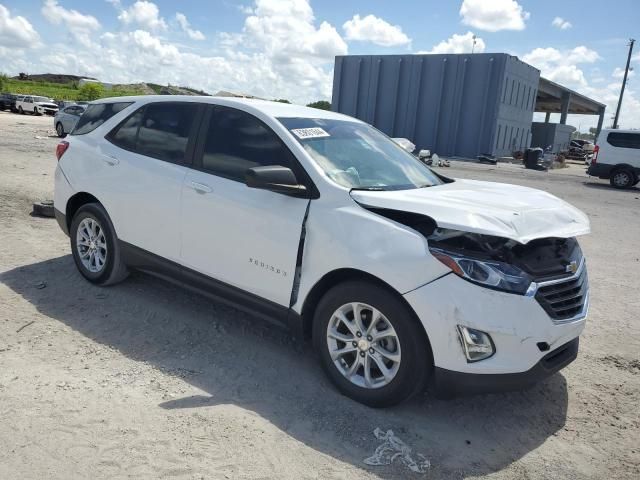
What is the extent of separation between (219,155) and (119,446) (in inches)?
84.5

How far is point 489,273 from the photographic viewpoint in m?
2.92

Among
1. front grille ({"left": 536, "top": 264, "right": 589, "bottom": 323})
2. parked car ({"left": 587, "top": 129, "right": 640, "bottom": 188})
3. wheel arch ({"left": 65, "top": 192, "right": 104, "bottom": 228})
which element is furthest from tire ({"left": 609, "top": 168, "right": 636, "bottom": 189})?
wheel arch ({"left": 65, "top": 192, "right": 104, "bottom": 228})

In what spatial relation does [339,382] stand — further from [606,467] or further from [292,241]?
[606,467]

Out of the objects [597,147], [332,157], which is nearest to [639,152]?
[597,147]

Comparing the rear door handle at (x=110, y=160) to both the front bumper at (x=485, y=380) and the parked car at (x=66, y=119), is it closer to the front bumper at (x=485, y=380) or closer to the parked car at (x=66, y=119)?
the front bumper at (x=485, y=380)

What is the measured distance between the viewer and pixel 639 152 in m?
19.8

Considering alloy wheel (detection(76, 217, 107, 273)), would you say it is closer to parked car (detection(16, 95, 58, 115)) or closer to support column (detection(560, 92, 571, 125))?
A: parked car (detection(16, 95, 58, 115))

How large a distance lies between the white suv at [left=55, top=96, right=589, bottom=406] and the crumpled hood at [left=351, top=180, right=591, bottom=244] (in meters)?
0.01

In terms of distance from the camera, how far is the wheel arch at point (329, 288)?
10.0ft

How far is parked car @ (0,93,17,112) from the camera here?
150 ft

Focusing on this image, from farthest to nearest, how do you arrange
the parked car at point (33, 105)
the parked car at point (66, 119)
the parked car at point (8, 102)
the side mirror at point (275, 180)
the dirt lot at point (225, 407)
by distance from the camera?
1. the parked car at point (8, 102)
2. the parked car at point (33, 105)
3. the parked car at point (66, 119)
4. the side mirror at point (275, 180)
5. the dirt lot at point (225, 407)

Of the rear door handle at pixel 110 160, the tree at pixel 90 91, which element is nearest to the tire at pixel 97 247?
the rear door handle at pixel 110 160

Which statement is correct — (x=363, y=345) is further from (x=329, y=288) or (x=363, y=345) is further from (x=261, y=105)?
(x=261, y=105)

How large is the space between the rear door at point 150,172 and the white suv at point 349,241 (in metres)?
0.01
